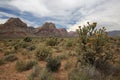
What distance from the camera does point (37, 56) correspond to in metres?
13.7

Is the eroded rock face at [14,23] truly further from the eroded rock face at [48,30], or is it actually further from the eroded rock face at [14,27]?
the eroded rock face at [48,30]

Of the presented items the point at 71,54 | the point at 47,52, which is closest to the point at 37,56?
the point at 47,52

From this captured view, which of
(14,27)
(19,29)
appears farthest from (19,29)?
(14,27)

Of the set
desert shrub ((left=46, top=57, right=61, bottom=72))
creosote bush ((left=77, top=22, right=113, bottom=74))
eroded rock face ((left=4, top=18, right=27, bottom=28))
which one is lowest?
desert shrub ((left=46, top=57, right=61, bottom=72))

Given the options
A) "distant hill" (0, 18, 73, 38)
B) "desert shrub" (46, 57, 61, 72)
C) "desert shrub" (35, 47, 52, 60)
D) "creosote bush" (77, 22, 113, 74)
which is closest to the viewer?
"creosote bush" (77, 22, 113, 74)

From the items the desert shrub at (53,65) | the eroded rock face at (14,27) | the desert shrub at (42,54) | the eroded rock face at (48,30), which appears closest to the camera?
the desert shrub at (53,65)

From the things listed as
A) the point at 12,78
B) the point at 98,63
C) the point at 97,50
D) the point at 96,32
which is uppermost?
the point at 96,32

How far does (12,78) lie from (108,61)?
5.64 m

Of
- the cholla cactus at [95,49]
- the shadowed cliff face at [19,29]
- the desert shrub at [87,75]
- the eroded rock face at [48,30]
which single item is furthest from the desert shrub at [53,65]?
the eroded rock face at [48,30]

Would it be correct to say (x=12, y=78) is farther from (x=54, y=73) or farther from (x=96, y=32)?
(x=96, y=32)

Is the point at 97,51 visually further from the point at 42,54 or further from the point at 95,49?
the point at 42,54

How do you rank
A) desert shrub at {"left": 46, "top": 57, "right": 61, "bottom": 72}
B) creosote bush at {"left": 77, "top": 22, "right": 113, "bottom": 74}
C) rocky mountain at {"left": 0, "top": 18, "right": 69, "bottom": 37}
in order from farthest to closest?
rocky mountain at {"left": 0, "top": 18, "right": 69, "bottom": 37}, desert shrub at {"left": 46, "top": 57, "right": 61, "bottom": 72}, creosote bush at {"left": 77, "top": 22, "right": 113, "bottom": 74}

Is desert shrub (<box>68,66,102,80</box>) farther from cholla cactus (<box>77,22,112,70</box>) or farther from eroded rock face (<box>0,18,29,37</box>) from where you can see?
eroded rock face (<box>0,18,29,37</box>)

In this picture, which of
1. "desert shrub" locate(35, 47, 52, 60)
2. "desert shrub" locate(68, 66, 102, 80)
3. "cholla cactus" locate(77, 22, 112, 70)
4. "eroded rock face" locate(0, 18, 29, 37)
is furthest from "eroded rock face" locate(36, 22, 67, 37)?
"desert shrub" locate(68, 66, 102, 80)
